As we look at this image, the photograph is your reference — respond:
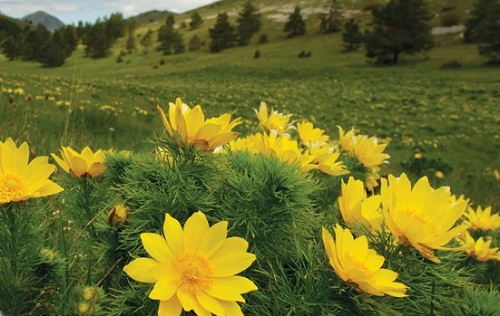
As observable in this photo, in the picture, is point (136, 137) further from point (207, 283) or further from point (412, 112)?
point (412, 112)

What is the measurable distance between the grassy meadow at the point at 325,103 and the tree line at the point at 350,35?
3.34ft

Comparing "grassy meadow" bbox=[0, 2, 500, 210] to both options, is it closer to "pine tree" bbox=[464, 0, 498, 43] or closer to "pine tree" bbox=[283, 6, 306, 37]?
"pine tree" bbox=[464, 0, 498, 43]

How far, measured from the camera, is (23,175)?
812mm

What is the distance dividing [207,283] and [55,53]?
37578mm

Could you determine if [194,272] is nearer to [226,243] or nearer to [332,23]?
[226,243]

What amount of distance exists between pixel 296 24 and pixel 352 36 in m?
9.68

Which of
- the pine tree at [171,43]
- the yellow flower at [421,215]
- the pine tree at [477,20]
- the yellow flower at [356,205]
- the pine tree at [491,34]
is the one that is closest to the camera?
the yellow flower at [421,215]

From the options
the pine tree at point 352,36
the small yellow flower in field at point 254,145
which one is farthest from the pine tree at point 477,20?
the small yellow flower in field at point 254,145

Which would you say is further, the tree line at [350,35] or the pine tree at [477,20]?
the pine tree at [477,20]

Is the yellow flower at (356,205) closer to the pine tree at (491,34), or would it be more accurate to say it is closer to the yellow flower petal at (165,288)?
the yellow flower petal at (165,288)

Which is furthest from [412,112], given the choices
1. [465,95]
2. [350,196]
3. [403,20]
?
[403,20]

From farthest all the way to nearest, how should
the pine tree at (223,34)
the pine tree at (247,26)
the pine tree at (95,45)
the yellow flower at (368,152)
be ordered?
the pine tree at (95,45)
the pine tree at (247,26)
the pine tree at (223,34)
the yellow flower at (368,152)

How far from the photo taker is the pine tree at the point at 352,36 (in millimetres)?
30188

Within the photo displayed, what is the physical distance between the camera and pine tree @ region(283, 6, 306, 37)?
128 ft
